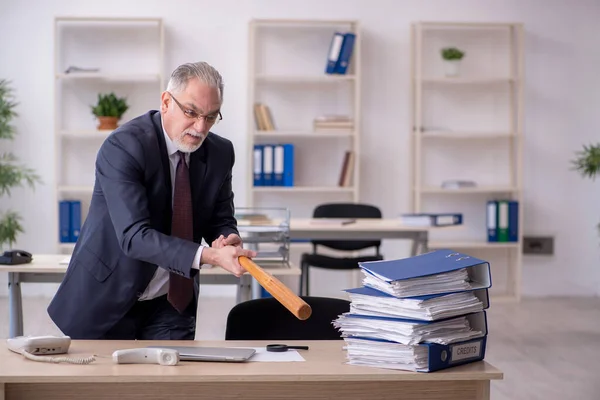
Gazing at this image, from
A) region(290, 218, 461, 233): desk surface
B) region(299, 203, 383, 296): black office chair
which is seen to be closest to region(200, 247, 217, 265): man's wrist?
region(290, 218, 461, 233): desk surface

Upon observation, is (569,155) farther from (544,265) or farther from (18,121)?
(18,121)

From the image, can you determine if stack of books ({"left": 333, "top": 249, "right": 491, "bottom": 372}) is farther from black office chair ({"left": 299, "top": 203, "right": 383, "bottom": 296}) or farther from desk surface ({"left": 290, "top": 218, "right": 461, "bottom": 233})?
black office chair ({"left": 299, "top": 203, "right": 383, "bottom": 296})

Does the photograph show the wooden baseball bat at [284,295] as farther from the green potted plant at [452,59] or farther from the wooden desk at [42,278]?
the green potted plant at [452,59]

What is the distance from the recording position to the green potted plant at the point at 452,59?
679 centimetres

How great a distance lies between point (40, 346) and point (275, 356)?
1.86 ft

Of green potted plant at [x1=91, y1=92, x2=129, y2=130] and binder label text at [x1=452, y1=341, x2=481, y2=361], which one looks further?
green potted plant at [x1=91, y1=92, x2=129, y2=130]

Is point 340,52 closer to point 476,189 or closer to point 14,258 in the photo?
point 476,189

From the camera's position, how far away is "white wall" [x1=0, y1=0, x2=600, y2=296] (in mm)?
6859

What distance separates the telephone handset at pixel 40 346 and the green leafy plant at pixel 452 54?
5.18 metres

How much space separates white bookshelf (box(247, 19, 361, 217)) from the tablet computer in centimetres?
469

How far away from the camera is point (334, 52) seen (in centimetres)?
668

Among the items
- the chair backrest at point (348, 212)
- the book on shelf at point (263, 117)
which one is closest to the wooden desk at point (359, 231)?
the chair backrest at point (348, 212)

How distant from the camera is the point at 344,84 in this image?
7023 mm

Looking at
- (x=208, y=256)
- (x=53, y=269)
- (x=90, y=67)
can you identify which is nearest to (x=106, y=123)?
(x=90, y=67)
